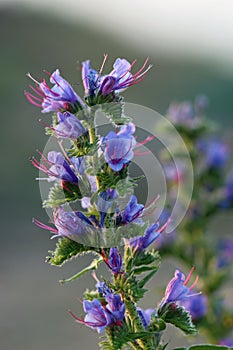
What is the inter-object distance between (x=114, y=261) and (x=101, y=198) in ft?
0.58

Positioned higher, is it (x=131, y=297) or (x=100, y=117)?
(x=100, y=117)

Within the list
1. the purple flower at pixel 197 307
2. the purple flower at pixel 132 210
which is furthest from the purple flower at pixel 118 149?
the purple flower at pixel 197 307

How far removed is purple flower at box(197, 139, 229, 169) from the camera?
464 centimetres

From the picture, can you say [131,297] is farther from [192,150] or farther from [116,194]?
[192,150]

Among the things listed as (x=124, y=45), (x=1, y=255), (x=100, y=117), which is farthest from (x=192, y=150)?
(x=124, y=45)

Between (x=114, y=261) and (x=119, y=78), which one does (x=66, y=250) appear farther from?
(x=119, y=78)

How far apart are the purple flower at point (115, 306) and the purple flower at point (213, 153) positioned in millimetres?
2690

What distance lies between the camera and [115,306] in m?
2.03

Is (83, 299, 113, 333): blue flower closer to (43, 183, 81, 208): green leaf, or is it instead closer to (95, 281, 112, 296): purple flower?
(95, 281, 112, 296): purple flower

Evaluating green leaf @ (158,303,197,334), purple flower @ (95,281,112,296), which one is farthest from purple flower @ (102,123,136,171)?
green leaf @ (158,303,197,334)

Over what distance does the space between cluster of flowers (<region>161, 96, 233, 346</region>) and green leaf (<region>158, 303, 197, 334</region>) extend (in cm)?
218

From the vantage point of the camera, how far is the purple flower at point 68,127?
6.50 feet

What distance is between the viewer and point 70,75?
22.2 m

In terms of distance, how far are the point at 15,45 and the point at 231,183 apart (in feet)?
66.7
